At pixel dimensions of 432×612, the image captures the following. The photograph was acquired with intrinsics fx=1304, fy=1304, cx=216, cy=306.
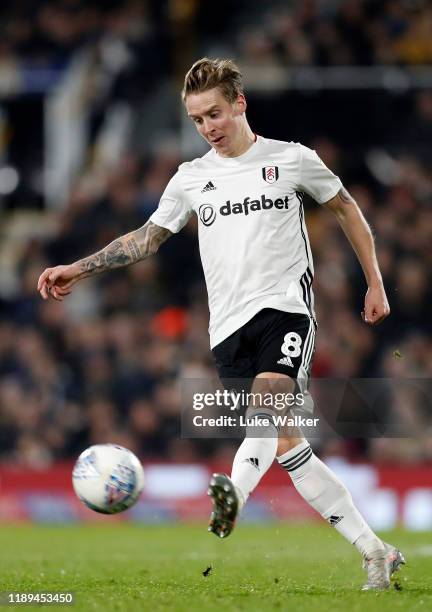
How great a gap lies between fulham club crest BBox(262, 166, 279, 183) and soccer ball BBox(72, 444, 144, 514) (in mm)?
1538

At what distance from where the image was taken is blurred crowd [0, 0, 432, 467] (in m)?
13.4

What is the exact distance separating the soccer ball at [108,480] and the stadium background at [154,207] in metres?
6.58

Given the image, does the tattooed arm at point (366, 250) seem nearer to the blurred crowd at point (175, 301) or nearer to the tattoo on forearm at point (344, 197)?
the tattoo on forearm at point (344, 197)

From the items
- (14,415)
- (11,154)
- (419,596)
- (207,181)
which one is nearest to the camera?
(419,596)

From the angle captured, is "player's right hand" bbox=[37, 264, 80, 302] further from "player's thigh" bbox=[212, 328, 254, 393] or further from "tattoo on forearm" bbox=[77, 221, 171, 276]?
"player's thigh" bbox=[212, 328, 254, 393]

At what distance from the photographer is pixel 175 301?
48.9 feet

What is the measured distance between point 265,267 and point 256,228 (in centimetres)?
20

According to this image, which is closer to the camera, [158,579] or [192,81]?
[192,81]

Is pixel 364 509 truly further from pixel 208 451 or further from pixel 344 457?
pixel 208 451

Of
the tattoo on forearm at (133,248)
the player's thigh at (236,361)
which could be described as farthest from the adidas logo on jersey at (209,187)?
the player's thigh at (236,361)

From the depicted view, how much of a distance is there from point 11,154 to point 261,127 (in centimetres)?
407

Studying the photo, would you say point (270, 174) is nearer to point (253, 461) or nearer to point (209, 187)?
point (209, 187)

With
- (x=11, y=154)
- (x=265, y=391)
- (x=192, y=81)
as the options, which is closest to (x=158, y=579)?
(x=265, y=391)

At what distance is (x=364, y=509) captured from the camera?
42.9 feet
